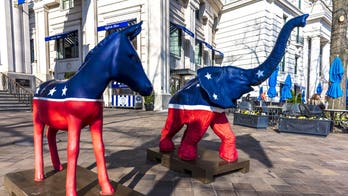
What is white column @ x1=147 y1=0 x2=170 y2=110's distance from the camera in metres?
15.4

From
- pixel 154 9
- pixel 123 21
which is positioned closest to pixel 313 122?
pixel 154 9

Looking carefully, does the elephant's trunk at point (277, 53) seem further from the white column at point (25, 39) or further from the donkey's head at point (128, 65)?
the white column at point (25, 39)

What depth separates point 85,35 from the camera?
61.1ft

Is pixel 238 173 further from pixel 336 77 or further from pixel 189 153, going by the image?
pixel 336 77

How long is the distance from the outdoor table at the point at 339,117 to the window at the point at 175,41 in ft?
39.6

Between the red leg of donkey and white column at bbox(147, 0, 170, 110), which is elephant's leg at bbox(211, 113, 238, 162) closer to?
the red leg of donkey

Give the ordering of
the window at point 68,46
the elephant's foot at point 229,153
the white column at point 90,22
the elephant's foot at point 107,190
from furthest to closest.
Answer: the window at point 68,46 → the white column at point 90,22 → the elephant's foot at point 229,153 → the elephant's foot at point 107,190

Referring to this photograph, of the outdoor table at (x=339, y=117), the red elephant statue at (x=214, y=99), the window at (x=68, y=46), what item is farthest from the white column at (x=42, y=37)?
the outdoor table at (x=339, y=117)

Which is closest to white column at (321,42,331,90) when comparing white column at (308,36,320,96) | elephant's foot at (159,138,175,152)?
white column at (308,36,320,96)

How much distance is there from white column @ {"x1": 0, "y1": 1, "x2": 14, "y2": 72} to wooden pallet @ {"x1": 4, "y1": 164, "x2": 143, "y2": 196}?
50.0 feet

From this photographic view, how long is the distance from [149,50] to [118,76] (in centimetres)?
1413

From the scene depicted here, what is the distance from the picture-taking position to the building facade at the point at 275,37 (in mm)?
21859

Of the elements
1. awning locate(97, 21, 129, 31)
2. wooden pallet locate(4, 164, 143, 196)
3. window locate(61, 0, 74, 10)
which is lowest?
wooden pallet locate(4, 164, 143, 196)

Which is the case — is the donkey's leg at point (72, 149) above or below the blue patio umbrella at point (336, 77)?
below
